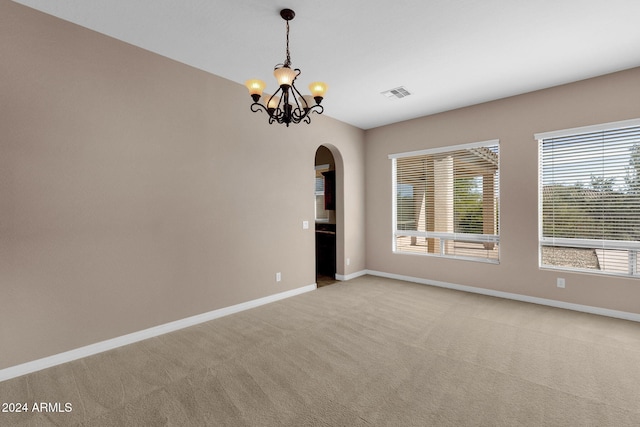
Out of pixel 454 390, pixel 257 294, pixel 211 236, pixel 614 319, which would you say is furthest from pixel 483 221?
pixel 211 236

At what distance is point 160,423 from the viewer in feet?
6.04

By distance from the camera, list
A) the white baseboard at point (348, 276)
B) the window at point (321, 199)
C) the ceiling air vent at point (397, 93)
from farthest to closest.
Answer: the window at point (321, 199), the white baseboard at point (348, 276), the ceiling air vent at point (397, 93)

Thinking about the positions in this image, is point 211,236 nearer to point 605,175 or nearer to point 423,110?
point 423,110

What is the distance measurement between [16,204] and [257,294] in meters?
2.60

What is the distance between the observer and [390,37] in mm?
2822

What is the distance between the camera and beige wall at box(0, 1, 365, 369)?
93.4 inches

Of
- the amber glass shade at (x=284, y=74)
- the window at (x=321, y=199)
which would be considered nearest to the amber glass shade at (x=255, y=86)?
the amber glass shade at (x=284, y=74)

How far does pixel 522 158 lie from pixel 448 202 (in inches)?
47.4

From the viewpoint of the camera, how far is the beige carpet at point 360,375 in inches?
75.0

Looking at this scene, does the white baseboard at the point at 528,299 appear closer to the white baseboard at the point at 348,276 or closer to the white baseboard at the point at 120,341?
the white baseboard at the point at 348,276

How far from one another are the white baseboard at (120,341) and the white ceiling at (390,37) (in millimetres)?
2887

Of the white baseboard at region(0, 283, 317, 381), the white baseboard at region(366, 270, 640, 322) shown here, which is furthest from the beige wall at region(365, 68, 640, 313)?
the white baseboard at region(0, 283, 317, 381)

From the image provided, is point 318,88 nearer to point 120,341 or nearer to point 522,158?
point 120,341

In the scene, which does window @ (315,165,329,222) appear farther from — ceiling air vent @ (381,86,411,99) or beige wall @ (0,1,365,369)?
ceiling air vent @ (381,86,411,99)
